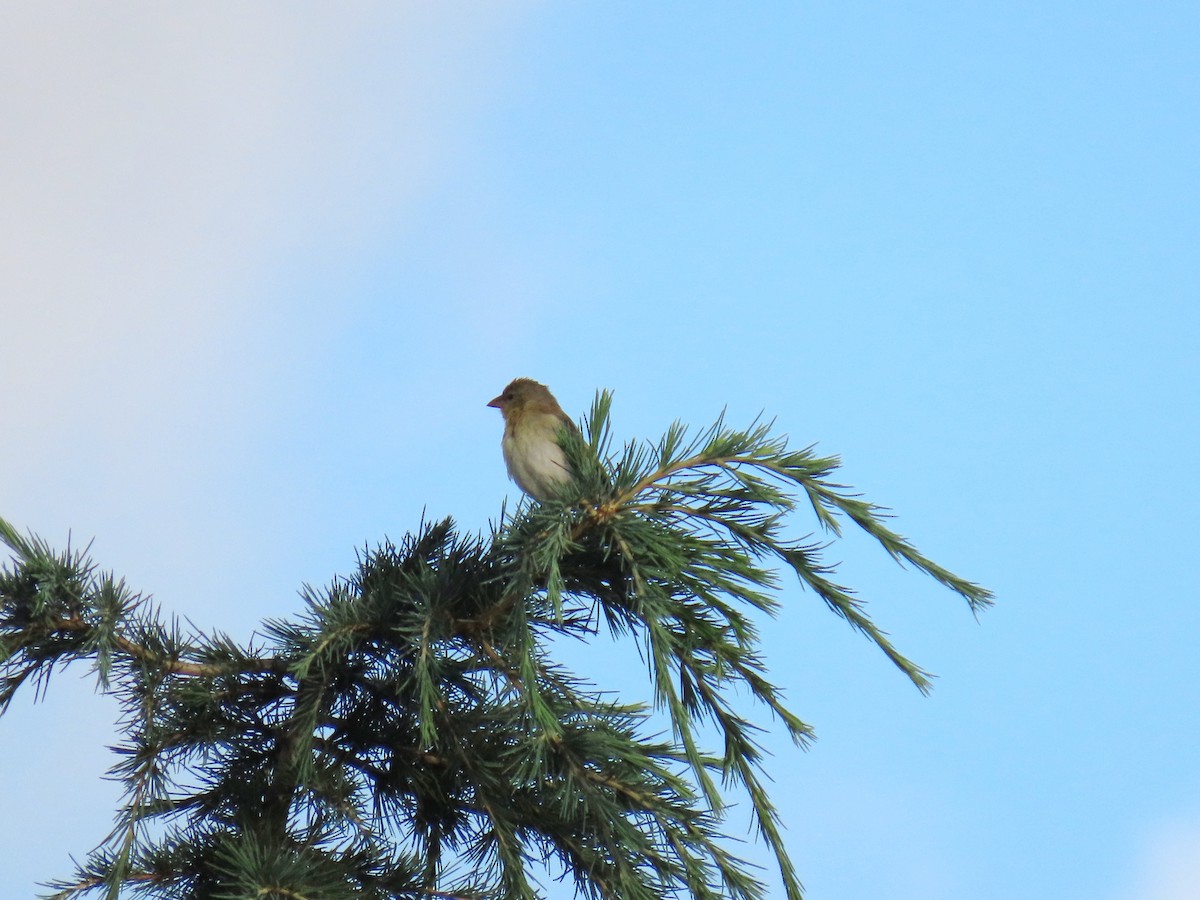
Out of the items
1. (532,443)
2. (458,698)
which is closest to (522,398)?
(532,443)

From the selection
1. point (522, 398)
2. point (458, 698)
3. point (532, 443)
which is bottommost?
point (458, 698)

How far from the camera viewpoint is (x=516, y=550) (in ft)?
8.96

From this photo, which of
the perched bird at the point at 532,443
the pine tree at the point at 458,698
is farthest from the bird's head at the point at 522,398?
the pine tree at the point at 458,698

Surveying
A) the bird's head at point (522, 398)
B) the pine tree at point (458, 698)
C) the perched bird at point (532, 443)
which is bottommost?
the pine tree at point (458, 698)

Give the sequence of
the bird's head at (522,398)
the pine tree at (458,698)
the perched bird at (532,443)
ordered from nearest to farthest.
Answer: the pine tree at (458,698), the perched bird at (532,443), the bird's head at (522,398)

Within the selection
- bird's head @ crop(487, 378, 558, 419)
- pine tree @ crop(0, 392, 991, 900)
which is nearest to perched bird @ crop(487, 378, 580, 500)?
bird's head @ crop(487, 378, 558, 419)

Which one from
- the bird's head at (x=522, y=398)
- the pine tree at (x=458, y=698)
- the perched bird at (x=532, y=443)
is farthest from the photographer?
the bird's head at (x=522, y=398)

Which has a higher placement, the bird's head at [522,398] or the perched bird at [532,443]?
the bird's head at [522,398]

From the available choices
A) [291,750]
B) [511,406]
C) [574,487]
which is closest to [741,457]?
[574,487]

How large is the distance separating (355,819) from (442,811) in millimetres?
202

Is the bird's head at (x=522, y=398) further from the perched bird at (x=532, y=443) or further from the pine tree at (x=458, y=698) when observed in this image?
the pine tree at (x=458, y=698)

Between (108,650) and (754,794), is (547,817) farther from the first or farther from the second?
(108,650)

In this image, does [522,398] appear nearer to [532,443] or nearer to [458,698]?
[532,443]

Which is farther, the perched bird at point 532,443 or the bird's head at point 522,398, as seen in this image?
the bird's head at point 522,398
